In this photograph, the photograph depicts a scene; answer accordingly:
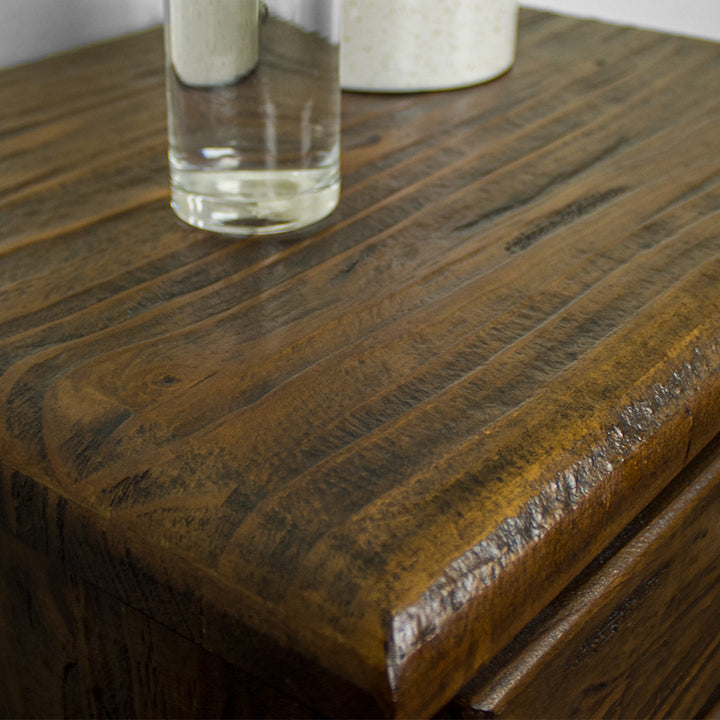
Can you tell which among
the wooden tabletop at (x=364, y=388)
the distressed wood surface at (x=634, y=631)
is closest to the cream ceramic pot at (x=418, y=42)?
the wooden tabletop at (x=364, y=388)

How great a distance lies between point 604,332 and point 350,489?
0.12 m

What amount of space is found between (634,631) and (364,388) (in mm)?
136

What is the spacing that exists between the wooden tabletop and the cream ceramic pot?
9 cm

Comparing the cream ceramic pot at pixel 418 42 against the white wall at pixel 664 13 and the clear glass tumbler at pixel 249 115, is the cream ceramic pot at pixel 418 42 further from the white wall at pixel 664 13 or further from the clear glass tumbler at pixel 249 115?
the white wall at pixel 664 13

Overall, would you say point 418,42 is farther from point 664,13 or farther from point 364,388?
point 664,13

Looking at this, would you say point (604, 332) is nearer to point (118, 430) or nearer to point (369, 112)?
point (118, 430)

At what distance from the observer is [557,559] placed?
260 mm

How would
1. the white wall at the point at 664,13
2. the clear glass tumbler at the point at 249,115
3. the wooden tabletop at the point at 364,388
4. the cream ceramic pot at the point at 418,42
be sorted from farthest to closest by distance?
1. the white wall at the point at 664,13
2. the cream ceramic pot at the point at 418,42
3. the clear glass tumbler at the point at 249,115
4. the wooden tabletop at the point at 364,388

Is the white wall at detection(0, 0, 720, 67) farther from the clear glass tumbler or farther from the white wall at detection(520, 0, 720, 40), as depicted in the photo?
the white wall at detection(520, 0, 720, 40)

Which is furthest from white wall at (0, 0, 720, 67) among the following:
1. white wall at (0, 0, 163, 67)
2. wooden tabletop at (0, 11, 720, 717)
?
wooden tabletop at (0, 11, 720, 717)

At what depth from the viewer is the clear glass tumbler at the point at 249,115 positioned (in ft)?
1.25

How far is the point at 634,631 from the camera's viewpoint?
1.09ft

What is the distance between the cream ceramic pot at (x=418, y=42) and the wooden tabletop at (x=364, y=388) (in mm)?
94

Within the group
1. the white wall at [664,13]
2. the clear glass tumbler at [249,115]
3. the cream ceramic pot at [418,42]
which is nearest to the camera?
the clear glass tumbler at [249,115]
